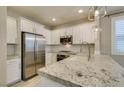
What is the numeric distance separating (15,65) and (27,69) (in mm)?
532

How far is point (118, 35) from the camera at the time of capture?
12.3ft

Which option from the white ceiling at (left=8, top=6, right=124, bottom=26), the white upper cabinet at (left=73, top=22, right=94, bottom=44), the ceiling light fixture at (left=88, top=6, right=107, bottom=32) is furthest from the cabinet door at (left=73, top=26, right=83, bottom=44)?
the ceiling light fixture at (left=88, top=6, right=107, bottom=32)

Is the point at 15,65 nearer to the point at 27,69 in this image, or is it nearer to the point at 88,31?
the point at 27,69

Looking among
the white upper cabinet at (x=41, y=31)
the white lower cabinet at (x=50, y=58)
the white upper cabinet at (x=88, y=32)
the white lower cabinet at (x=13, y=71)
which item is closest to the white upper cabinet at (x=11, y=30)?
the white lower cabinet at (x=13, y=71)

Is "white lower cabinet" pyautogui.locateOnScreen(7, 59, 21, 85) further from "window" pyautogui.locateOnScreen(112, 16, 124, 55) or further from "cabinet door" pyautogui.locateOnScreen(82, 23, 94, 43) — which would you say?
"window" pyautogui.locateOnScreen(112, 16, 124, 55)

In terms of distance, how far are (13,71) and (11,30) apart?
1.28 metres

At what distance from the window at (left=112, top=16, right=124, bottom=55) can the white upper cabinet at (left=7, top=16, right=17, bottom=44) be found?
3255 mm

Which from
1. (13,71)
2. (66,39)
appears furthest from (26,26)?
(66,39)

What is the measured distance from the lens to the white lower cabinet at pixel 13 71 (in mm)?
3207

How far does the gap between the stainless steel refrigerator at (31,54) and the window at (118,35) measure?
8.96ft

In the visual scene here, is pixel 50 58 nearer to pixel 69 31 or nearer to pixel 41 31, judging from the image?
pixel 41 31
